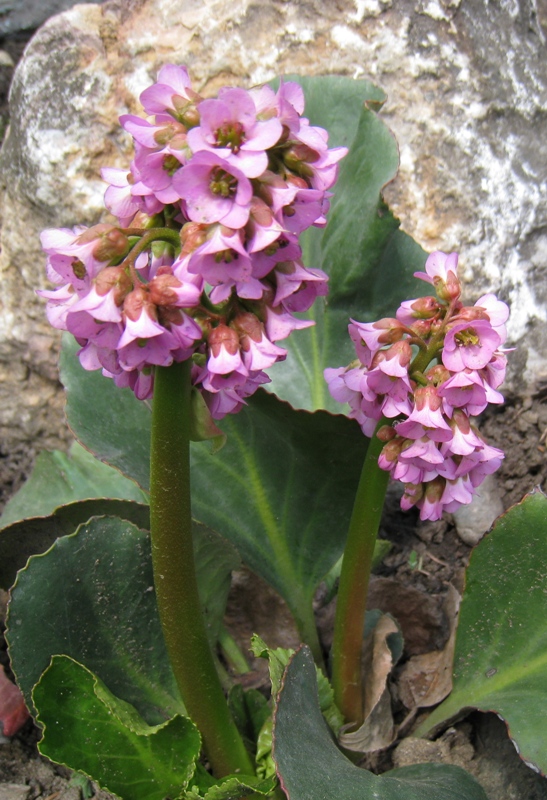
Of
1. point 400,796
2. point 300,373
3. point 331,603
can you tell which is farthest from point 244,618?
point 400,796

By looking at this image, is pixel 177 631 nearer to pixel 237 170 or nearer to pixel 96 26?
pixel 237 170

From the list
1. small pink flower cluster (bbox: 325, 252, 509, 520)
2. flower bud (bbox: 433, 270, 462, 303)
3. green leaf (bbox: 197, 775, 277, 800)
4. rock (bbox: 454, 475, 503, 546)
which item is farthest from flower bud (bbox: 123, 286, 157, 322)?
rock (bbox: 454, 475, 503, 546)

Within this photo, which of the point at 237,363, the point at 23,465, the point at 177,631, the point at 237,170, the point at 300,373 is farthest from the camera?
the point at 23,465

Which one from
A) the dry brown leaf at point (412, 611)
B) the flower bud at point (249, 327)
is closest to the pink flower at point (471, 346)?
the flower bud at point (249, 327)

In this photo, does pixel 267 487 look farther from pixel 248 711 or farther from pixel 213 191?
pixel 213 191

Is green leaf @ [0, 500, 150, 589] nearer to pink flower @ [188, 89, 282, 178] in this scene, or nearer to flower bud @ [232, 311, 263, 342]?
flower bud @ [232, 311, 263, 342]

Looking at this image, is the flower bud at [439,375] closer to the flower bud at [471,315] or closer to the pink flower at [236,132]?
the flower bud at [471,315]
